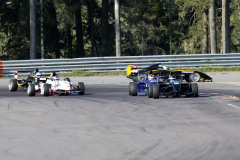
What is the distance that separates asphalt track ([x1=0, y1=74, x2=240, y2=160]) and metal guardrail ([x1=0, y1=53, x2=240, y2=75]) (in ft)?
35.0

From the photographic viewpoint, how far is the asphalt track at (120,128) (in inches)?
326

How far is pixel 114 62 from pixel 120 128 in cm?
1786

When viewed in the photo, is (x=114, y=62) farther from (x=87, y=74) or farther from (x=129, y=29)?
(x=129, y=29)

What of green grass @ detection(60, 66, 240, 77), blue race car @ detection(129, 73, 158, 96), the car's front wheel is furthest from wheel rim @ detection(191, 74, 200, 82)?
the car's front wheel

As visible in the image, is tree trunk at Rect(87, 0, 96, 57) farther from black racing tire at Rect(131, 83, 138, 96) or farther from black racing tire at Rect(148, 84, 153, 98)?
black racing tire at Rect(148, 84, 153, 98)

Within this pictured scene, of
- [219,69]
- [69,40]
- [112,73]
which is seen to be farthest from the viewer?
[69,40]

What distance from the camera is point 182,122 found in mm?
11688

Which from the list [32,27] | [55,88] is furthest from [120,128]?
[32,27]

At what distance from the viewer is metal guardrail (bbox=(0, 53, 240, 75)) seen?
28.2m

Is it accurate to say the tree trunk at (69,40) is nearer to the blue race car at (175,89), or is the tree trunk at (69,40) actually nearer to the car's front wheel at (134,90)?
the car's front wheel at (134,90)

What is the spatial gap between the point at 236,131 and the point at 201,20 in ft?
110

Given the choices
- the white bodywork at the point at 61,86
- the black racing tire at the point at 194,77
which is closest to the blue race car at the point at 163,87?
the white bodywork at the point at 61,86

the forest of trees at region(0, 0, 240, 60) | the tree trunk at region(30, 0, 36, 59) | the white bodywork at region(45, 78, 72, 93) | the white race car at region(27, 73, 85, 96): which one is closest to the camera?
the white race car at region(27, 73, 85, 96)

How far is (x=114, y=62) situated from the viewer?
28.6 metres
